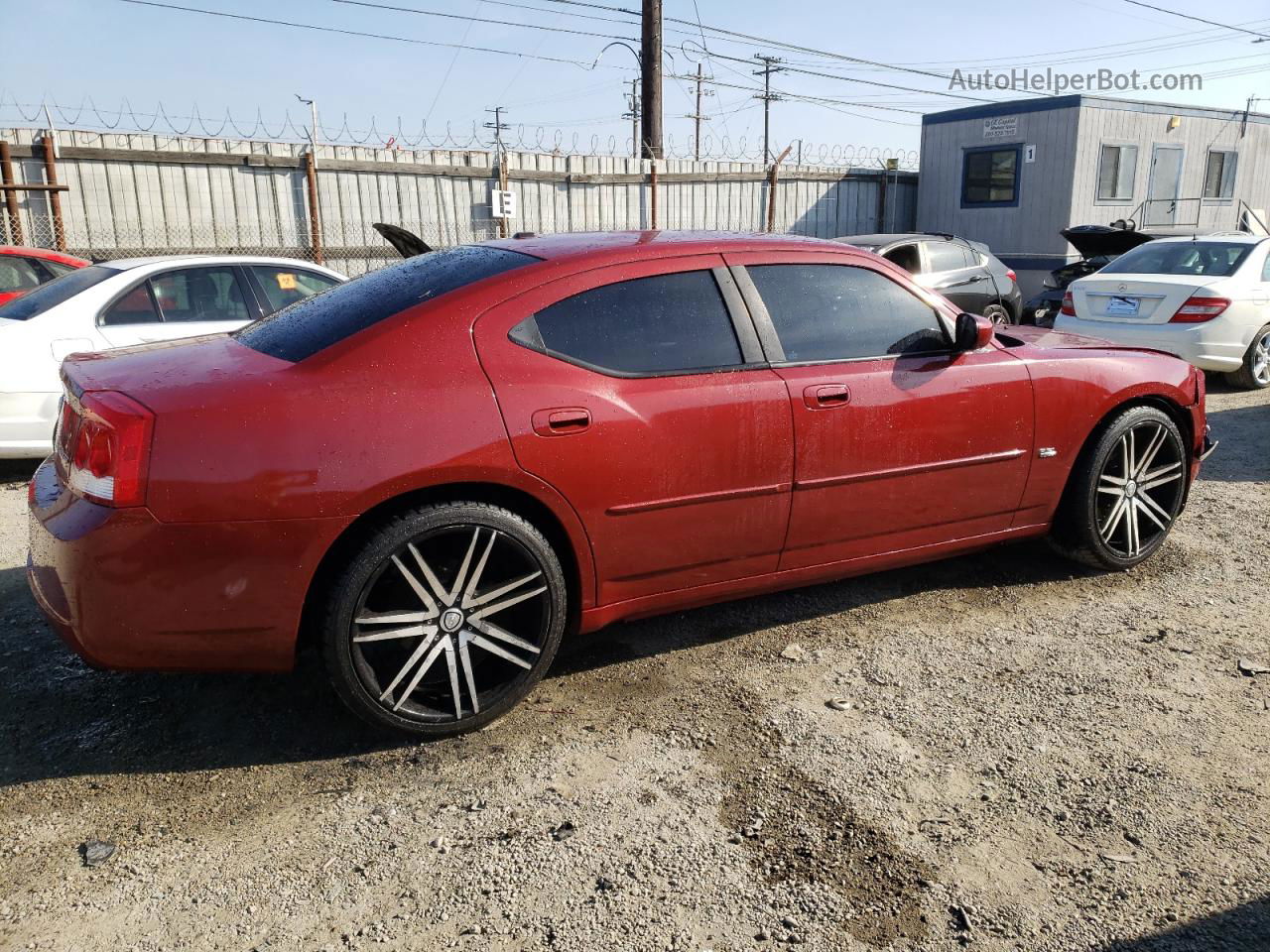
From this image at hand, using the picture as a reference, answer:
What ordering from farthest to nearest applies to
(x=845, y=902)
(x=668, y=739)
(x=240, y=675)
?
(x=240, y=675) < (x=668, y=739) < (x=845, y=902)

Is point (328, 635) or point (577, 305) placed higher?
point (577, 305)

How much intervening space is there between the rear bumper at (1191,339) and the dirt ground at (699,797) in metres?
5.67

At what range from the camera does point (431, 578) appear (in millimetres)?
2986

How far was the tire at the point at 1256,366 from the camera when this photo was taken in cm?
929

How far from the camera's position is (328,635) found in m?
2.89

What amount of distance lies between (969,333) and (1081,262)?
10.4m

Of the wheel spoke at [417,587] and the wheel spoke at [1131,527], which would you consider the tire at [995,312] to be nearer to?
the wheel spoke at [1131,527]

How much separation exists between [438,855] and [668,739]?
865 millimetres

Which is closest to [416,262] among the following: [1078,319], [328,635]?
[328,635]

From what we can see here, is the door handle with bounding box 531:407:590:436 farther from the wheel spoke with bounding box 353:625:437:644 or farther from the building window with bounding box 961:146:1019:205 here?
the building window with bounding box 961:146:1019:205

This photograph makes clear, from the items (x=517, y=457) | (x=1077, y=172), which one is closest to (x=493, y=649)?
(x=517, y=457)

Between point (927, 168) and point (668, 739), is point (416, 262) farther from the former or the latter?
point (927, 168)

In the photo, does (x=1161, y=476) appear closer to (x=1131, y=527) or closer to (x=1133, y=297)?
(x=1131, y=527)

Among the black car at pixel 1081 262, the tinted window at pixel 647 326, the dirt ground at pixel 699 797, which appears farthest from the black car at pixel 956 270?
the tinted window at pixel 647 326
